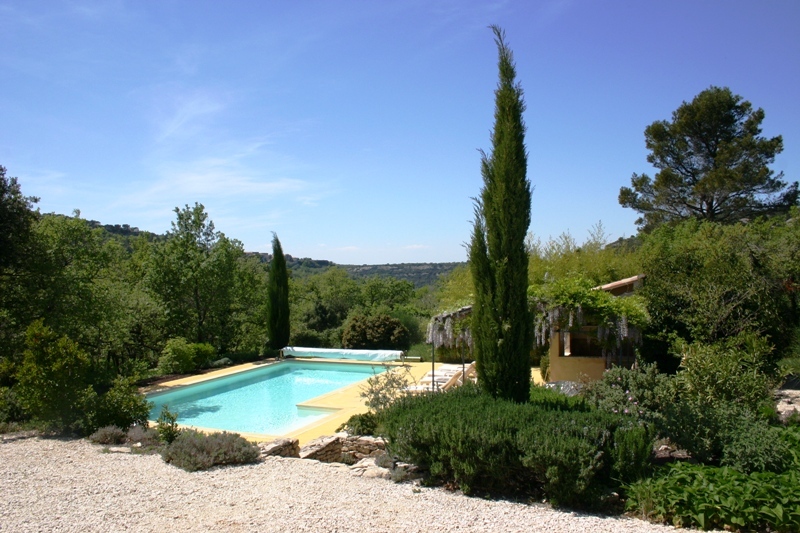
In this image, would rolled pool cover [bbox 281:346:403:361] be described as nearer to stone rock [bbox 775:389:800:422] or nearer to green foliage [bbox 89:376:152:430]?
green foliage [bbox 89:376:152:430]

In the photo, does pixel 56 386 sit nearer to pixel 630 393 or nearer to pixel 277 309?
pixel 630 393

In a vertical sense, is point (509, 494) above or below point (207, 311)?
below

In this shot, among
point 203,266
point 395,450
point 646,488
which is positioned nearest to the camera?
point 646,488

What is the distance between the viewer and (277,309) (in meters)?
18.6

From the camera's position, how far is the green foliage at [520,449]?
447cm

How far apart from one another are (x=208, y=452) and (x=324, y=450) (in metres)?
1.64

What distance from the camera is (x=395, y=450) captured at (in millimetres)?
5434

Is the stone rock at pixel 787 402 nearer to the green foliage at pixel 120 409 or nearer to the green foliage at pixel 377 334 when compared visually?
the green foliage at pixel 120 409

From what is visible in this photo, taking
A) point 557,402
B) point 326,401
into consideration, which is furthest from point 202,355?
point 557,402

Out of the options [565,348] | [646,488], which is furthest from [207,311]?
[646,488]

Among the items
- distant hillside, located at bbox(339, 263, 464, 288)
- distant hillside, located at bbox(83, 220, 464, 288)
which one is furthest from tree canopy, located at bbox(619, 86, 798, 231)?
distant hillside, located at bbox(339, 263, 464, 288)

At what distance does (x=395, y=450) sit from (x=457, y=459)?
0.81 m

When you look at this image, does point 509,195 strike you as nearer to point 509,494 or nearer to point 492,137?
point 492,137

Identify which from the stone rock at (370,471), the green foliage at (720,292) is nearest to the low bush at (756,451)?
the stone rock at (370,471)
